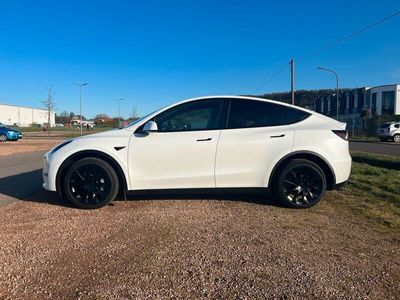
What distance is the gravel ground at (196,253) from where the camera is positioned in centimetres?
270

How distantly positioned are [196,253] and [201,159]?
1806 mm

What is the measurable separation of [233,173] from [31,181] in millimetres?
4946

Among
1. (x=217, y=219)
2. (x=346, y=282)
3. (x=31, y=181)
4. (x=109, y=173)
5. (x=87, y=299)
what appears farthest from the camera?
(x=31, y=181)

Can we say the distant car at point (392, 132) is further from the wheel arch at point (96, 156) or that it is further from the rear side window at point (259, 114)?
the wheel arch at point (96, 156)

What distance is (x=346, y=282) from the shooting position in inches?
110

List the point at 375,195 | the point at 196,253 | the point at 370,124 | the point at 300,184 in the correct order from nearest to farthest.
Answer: the point at 196,253 → the point at 300,184 → the point at 375,195 → the point at 370,124


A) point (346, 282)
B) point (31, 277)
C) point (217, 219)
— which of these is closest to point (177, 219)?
point (217, 219)

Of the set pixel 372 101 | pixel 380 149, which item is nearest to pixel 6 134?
pixel 380 149

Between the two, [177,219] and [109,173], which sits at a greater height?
[109,173]

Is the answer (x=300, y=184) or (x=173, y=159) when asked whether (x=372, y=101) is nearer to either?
(x=300, y=184)

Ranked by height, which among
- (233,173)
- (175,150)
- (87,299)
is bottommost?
(87,299)

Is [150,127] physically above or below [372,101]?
below

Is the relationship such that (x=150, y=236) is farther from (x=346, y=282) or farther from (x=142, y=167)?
(x=346, y=282)

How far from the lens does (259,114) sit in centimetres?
516
